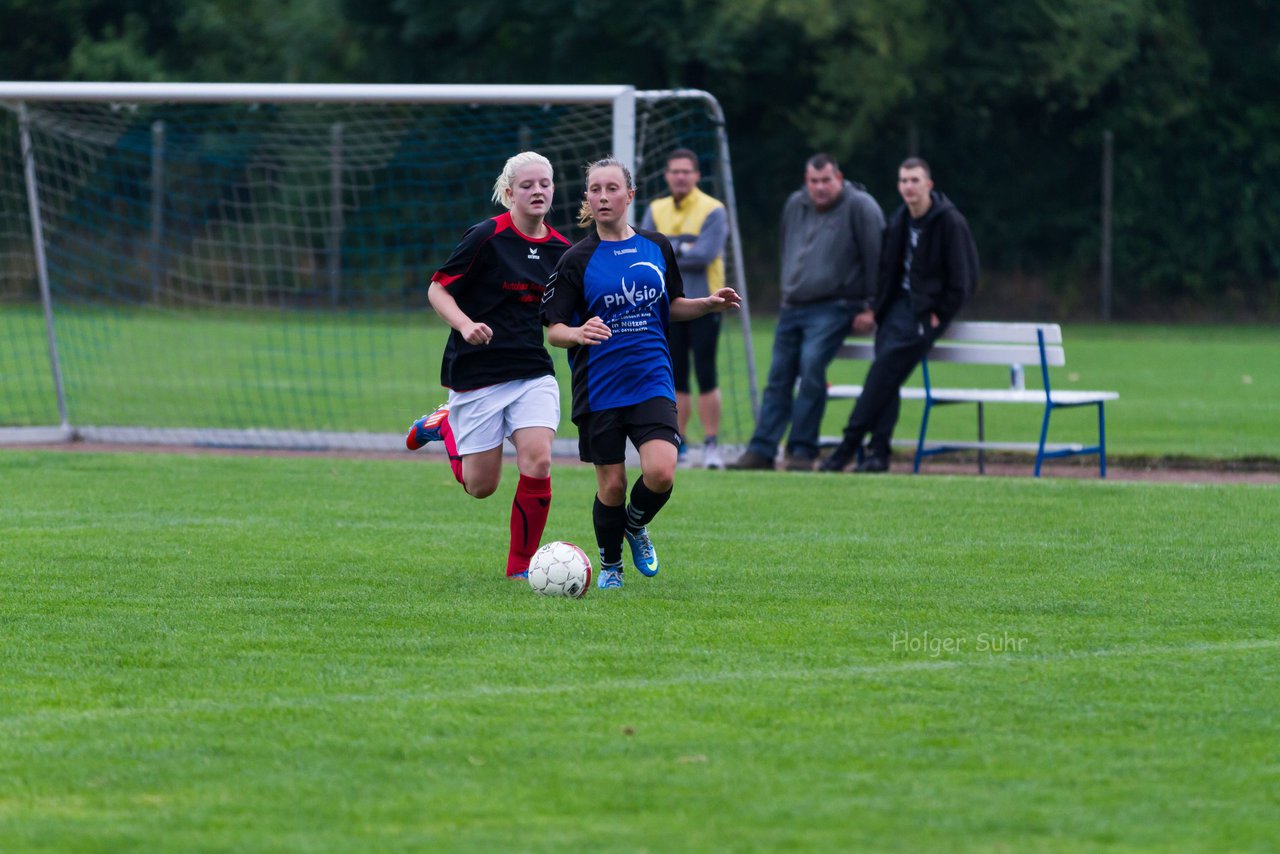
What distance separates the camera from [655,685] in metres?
5.33

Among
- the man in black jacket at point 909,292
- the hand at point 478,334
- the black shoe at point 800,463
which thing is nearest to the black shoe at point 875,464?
the man in black jacket at point 909,292

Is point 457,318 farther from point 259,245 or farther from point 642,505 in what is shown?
point 259,245

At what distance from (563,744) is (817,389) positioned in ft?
23.2

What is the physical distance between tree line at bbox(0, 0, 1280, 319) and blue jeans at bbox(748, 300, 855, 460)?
17.2 metres

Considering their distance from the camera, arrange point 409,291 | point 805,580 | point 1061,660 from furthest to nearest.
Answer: point 409,291 < point 805,580 < point 1061,660

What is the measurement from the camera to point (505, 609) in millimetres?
6574

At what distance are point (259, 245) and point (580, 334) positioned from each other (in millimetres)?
16906

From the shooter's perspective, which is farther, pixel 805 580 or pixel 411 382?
pixel 411 382

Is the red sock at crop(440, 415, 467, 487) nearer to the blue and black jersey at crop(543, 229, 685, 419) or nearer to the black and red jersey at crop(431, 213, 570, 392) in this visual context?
the black and red jersey at crop(431, 213, 570, 392)

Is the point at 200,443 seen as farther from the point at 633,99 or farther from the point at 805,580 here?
the point at 805,580

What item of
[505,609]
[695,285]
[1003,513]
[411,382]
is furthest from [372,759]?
[411,382]

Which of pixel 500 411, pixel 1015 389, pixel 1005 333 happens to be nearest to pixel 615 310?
pixel 500 411

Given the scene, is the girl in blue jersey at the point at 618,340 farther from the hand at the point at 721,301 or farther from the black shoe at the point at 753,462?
the black shoe at the point at 753,462

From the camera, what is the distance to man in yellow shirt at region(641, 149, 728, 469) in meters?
11.2
